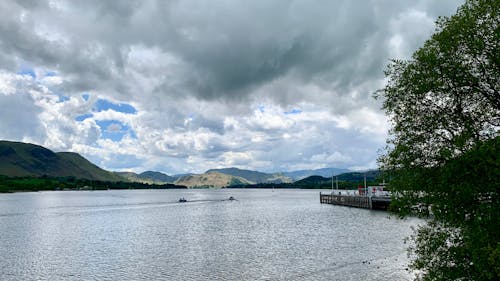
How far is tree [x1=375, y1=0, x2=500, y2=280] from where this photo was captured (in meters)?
22.5

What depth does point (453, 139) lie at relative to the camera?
23.3 meters

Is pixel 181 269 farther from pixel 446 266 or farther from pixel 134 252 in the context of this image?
pixel 446 266

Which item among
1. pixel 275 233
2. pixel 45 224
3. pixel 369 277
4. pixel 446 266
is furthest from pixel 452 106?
pixel 45 224

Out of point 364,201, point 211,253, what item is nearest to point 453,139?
point 211,253

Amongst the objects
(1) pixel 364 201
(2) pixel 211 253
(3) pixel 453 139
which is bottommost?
(2) pixel 211 253

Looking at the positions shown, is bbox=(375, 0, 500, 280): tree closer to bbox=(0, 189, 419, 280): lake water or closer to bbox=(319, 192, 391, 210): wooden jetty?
bbox=(0, 189, 419, 280): lake water

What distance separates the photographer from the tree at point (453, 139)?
2247cm

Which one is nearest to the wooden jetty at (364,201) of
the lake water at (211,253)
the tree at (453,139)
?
the lake water at (211,253)

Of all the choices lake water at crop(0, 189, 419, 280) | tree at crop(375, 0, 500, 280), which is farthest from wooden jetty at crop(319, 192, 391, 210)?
tree at crop(375, 0, 500, 280)

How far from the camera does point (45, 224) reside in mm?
107000

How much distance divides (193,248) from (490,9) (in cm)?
5459

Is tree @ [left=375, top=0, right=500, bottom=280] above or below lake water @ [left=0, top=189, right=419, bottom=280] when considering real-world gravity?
above

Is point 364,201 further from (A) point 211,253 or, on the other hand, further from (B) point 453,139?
(B) point 453,139

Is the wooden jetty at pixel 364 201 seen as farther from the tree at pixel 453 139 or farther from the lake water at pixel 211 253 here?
the tree at pixel 453 139
